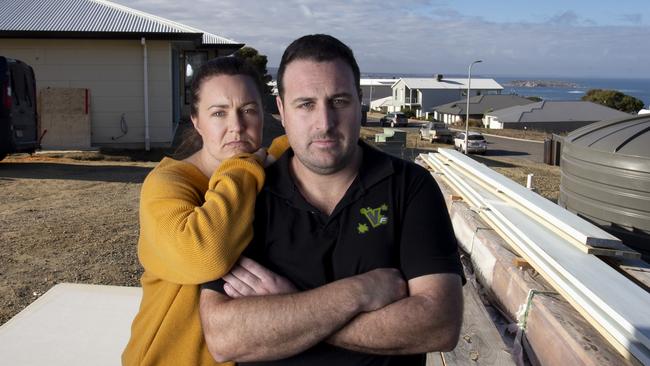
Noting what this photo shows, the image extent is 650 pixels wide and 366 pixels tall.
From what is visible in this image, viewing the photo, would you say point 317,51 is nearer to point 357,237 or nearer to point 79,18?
point 357,237

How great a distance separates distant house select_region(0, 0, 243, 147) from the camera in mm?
17109

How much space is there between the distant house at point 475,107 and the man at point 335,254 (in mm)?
92880

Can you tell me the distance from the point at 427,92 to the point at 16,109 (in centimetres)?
10126

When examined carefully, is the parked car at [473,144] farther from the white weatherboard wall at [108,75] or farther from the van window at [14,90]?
the van window at [14,90]

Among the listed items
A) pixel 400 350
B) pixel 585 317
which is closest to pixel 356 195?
pixel 400 350

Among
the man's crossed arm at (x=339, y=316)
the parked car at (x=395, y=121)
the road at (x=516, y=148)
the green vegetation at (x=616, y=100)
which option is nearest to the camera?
the man's crossed arm at (x=339, y=316)

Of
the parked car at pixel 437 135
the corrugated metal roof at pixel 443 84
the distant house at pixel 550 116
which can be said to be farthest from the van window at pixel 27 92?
the corrugated metal roof at pixel 443 84

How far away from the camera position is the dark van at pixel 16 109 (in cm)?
1262

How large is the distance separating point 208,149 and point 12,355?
81.4 inches

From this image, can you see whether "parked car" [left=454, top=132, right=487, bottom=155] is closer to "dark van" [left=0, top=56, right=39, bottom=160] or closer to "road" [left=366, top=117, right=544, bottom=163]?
"road" [left=366, top=117, right=544, bottom=163]

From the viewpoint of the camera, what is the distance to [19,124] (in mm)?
13289

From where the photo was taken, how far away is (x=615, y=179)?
608 cm

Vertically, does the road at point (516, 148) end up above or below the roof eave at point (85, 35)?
below

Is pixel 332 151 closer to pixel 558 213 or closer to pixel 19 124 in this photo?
pixel 558 213
